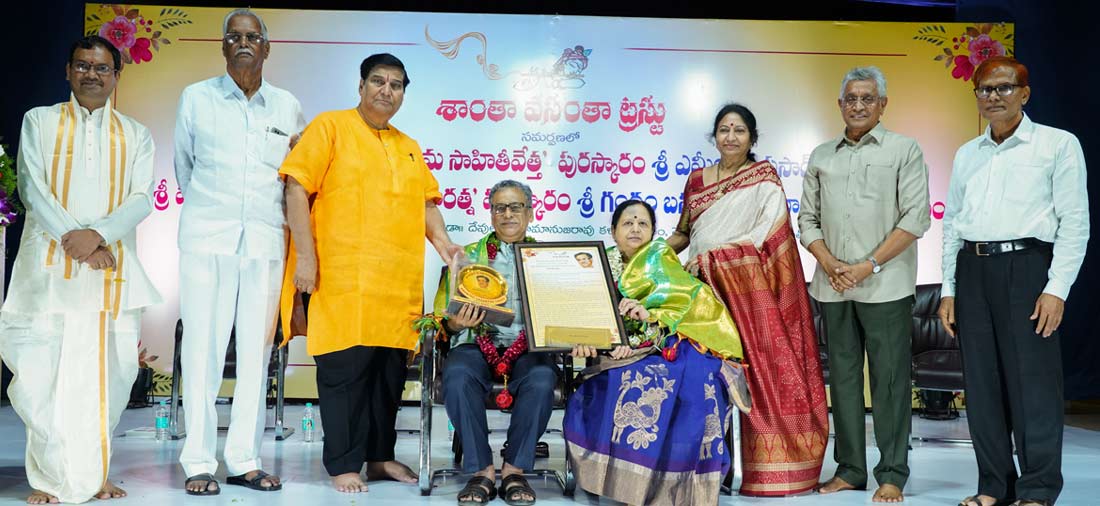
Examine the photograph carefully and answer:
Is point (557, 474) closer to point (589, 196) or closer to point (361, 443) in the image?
point (361, 443)

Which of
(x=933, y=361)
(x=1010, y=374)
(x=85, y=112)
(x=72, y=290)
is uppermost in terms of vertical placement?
(x=85, y=112)

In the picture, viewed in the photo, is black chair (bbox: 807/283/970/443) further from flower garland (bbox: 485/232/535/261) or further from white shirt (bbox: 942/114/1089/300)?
flower garland (bbox: 485/232/535/261)

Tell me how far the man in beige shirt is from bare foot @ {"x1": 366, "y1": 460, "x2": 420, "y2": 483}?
65.3 inches

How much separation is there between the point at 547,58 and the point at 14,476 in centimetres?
426

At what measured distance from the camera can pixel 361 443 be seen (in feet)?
12.3

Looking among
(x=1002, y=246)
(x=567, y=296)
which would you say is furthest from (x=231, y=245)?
(x=1002, y=246)

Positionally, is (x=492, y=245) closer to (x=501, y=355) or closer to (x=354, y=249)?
(x=501, y=355)

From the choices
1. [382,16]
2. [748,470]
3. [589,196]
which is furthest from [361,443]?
[382,16]

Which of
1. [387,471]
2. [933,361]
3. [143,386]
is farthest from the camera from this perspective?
[143,386]

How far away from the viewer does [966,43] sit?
269 inches

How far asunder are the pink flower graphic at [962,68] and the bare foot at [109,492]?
19.5ft

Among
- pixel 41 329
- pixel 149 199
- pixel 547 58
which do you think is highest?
pixel 547 58

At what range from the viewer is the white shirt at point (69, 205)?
3.41 meters

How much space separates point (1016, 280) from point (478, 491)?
204 centimetres
